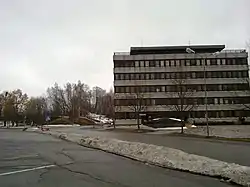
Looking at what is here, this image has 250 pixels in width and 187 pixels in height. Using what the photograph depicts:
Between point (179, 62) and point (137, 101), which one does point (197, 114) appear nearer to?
point (179, 62)

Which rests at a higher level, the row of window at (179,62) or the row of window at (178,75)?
the row of window at (179,62)

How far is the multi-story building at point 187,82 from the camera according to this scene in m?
87.8

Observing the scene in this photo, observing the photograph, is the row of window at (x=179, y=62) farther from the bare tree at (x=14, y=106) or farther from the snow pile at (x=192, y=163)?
the snow pile at (x=192, y=163)

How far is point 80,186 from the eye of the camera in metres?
9.18

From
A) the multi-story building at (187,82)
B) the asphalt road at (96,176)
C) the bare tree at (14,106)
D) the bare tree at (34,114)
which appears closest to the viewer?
the asphalt road at (96,176)

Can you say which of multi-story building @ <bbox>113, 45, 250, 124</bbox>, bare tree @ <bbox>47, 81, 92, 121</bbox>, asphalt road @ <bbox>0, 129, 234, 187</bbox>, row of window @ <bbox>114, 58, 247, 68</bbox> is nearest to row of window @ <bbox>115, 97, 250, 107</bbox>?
multi-story building @ <bbox>113, 45, 250, 124</bbox>

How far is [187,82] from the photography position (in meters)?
87.4

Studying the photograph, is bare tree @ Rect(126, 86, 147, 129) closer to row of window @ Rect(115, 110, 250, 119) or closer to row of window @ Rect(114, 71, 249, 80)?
row of window @ Rect(115, 110, 250, 119)

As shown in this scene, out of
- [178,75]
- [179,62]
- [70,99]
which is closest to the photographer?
[178,75]

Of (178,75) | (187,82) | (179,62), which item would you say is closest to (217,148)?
(187,82)

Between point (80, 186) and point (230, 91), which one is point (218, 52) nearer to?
point (230, 91)

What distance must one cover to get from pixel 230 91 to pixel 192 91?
34.8 ft

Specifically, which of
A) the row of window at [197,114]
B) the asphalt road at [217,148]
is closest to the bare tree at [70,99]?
the row of window at [197,114]

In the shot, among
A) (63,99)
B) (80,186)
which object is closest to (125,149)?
(80,186)
